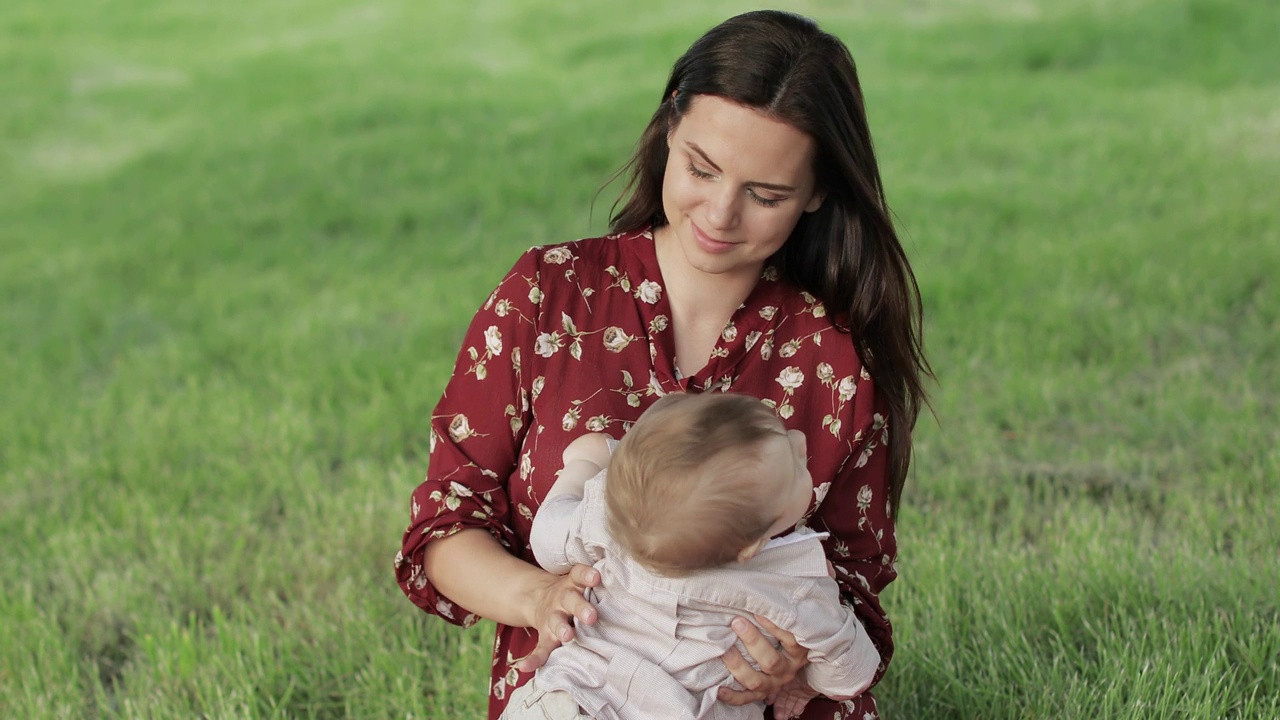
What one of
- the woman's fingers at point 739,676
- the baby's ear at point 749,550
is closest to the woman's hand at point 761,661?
the woman's fingers at point 739,676

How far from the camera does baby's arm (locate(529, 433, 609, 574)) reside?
6.68 feet

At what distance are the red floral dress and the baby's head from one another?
0.45 m

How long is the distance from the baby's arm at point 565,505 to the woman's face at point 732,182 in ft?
1.45

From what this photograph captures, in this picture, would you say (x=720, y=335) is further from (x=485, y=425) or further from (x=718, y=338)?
(x=485, y=425)

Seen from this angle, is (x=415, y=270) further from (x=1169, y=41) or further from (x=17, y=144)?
(x=1169, y=41)

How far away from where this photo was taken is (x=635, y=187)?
8.86ft

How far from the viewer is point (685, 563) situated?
186 cm

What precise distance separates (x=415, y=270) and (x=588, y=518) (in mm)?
4511

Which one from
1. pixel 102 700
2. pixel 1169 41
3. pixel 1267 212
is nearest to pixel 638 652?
pixel 102 700

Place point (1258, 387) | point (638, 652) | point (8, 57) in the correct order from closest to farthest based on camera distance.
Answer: point (638, 652) < point (1258, 387) < point (8, 57)

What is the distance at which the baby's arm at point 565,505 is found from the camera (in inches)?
80.1

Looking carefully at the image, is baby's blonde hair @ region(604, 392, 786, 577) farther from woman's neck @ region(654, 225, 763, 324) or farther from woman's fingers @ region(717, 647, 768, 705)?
woman's neck @ region(654, 225, 763, 324)

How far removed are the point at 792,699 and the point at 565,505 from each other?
554 millimetres

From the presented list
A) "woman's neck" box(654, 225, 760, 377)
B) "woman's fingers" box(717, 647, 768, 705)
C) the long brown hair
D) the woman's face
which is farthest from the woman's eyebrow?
"woman's fingers" box(717, 647, 768, 705)
